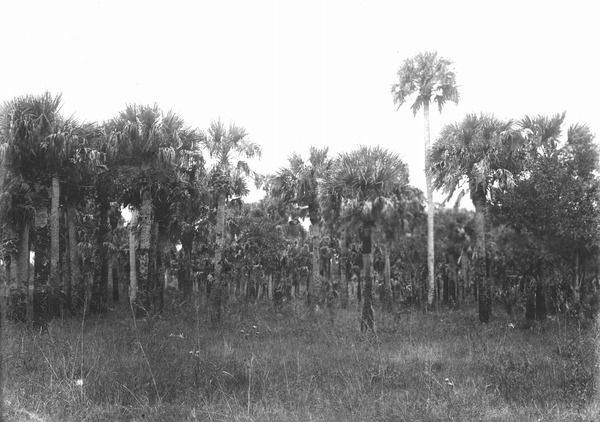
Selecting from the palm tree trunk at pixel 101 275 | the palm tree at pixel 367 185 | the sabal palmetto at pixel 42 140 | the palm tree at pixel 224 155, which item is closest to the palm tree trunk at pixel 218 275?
the palm tree at pixel 224 155

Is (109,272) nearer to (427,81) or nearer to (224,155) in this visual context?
(224,155)

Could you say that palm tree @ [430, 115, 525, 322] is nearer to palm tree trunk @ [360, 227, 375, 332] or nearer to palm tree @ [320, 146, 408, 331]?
palm tree @ [320, 146, 408, 331]

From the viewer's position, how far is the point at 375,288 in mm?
53094

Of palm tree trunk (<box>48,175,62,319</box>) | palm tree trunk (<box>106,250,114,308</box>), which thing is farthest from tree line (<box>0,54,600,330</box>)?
palm tree trunk (<box>106,250,114,308</box>)

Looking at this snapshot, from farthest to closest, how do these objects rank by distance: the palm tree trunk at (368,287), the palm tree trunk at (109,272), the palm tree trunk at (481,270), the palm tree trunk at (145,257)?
the palm tree trunk at (109,272)
the palm tree trunk at (481,270)
the palm tree trunk at (145,257)
the palm tree trunk at (368,287)

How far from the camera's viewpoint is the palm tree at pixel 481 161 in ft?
68.8

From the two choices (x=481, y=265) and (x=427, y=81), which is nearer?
(x=481, y=265)

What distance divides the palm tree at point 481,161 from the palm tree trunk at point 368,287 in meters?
6.39

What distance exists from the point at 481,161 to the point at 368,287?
28.5ft

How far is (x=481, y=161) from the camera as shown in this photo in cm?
2123

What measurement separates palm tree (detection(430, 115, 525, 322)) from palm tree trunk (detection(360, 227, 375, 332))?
6.39 metres

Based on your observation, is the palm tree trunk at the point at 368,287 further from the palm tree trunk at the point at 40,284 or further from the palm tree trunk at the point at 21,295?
the palm tree trunk at the point at 21,295

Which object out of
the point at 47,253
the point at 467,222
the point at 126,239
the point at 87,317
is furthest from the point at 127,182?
the point at 467,222

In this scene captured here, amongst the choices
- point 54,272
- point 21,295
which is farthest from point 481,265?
point 21,295
